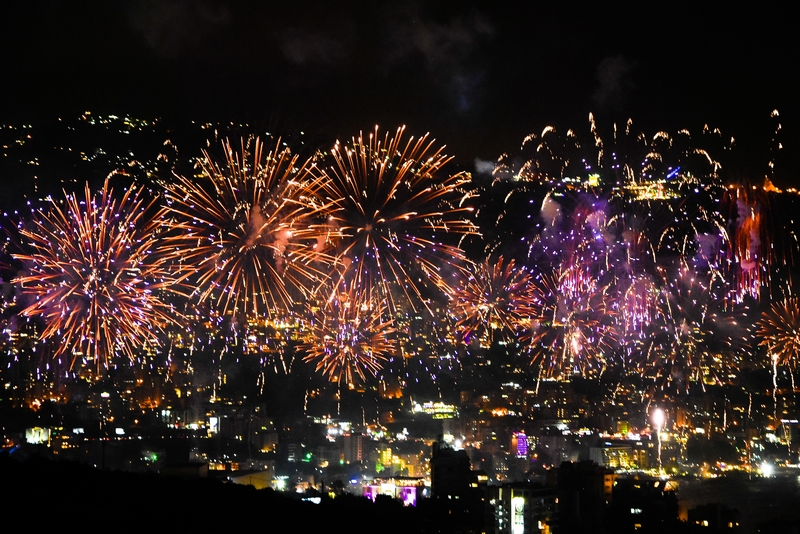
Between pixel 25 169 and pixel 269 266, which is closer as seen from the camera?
Result: pixel 269 266

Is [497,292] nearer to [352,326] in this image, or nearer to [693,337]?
[352,326]

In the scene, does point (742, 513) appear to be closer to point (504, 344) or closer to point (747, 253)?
point (747, 253)

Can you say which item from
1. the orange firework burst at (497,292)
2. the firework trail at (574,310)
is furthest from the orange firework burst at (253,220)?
the firework trail at (574,310)

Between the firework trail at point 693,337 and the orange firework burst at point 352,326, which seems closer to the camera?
the orange firework burst at point 352,326

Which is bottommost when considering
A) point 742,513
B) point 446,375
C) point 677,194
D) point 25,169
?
point 742,513

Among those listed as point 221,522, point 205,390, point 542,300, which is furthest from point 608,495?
point 205,390

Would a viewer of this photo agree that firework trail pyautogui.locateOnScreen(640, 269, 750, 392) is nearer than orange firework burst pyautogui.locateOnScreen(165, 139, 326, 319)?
No

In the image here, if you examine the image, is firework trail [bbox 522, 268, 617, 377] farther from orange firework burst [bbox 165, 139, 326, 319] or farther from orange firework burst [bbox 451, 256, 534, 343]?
orange firework burst [bbox 165, 139, 326, 319]

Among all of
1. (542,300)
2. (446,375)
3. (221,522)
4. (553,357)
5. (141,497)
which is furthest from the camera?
(553,357)

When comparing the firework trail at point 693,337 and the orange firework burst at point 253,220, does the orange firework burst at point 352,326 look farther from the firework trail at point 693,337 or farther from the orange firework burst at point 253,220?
the firework trail at point 693,337

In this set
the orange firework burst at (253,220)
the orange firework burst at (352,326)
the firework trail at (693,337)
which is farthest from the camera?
the firework trail at (693,337)

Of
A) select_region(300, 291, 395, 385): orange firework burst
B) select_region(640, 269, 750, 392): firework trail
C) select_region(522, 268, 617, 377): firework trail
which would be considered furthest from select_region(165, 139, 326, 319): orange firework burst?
select_region(640, 269, 750, 392): firework trail
